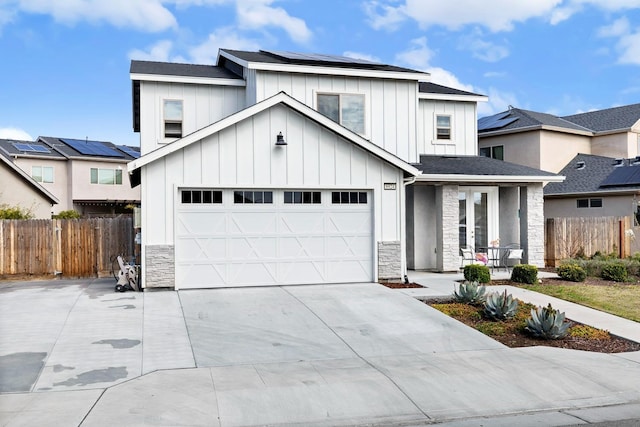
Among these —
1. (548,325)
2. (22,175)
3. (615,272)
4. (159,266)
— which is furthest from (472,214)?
(22,175)

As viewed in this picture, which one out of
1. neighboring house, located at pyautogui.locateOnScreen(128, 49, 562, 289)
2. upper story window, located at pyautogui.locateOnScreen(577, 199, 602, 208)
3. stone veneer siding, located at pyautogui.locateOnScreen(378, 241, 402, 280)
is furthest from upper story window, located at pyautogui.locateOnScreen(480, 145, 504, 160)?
stone veneer siding, located at pyautogui.locateOnScreen(378, 241, 402, 280)

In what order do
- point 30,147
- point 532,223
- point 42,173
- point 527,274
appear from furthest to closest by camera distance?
point 30,147 → point 42,173 → point 532,223 → point 527,274

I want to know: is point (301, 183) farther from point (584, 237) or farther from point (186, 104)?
point (584, 237)

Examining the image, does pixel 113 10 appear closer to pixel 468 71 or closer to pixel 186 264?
pixel 186 264

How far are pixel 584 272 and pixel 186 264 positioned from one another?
36.3 feet

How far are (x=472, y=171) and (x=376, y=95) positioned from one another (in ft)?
12.5

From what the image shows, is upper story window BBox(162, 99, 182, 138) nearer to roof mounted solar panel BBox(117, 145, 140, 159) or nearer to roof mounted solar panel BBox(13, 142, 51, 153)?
roof mounted solar panel BBox(13, 142, 51, 153)

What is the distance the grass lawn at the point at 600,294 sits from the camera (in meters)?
12.4

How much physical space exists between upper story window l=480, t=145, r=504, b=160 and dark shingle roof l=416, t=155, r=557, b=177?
994 cm

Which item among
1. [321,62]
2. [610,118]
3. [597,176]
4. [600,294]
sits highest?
[610,118]

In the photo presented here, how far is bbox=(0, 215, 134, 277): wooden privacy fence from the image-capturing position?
16203 mm

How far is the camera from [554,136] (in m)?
28.7

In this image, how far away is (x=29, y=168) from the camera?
33281mm

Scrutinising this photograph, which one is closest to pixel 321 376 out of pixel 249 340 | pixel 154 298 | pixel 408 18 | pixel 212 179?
pixel 249 340
